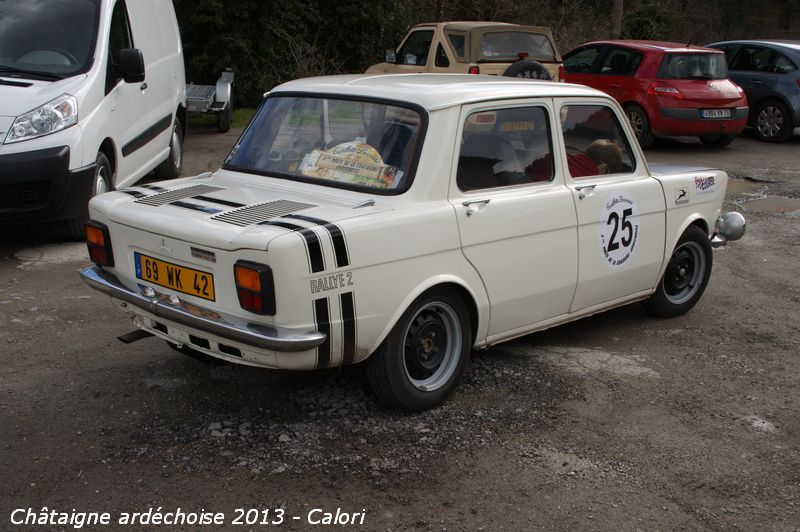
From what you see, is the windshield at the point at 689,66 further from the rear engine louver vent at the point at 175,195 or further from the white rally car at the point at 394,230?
the rear engine louver vent at the point at 175,195

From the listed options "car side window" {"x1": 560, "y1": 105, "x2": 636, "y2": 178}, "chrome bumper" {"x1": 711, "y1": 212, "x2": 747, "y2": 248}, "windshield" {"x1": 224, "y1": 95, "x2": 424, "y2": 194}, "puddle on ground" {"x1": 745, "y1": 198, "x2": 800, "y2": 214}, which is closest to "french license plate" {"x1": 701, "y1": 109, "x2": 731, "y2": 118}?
"puddle on ground" {"x1": 745, "y1": 198, "x2": 800, "y2": 214}

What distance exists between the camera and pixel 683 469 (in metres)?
4.17

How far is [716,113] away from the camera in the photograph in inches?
528

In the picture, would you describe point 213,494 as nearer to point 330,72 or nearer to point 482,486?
point 482,486

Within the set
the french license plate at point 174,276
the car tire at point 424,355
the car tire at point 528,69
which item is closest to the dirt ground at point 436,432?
the car tire at point 424,355

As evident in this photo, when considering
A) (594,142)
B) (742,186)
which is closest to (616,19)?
(742,186)

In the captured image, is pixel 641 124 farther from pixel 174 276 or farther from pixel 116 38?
pixel 174 276

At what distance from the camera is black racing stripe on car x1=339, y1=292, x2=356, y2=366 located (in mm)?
4027

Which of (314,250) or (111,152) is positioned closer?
(314,250)

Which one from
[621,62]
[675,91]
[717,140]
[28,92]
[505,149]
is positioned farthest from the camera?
[717,140]

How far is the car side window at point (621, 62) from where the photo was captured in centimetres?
1383

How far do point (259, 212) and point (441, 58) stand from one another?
33.0 feet

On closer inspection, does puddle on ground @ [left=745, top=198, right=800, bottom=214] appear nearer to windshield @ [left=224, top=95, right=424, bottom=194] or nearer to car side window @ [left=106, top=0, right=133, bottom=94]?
windshield @ [left=224, top=95, right=424, bottom=194]

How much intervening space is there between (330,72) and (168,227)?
13.6 meters
